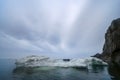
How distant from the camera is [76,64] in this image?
61.1m

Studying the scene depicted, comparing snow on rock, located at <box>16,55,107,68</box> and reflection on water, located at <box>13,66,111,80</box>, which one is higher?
snow on rock, located at <box>16,55,107,68</box>

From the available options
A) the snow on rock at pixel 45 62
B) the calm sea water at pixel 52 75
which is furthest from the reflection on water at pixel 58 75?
the snow on rock at pixel 45 62

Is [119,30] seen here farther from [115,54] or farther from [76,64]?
[76,64]

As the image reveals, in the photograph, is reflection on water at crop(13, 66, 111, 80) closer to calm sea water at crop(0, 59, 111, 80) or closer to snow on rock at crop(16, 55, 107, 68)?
calm sea water at crop(0, 59, 111, 80)

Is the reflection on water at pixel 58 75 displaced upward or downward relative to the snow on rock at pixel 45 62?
downward

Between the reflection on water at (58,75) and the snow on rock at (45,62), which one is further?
the snow on rock at (45,62)

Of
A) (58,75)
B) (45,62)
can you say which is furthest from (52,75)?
(45,62)

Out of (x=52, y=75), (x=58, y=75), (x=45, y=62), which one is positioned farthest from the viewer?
(x=45, y=62)

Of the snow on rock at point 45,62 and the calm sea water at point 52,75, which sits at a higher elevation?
the snow on rock at point 45,62

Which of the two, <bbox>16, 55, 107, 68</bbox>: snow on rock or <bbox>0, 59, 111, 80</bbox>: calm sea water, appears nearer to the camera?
<bbox>0, 59, 111, 80</bbox>: calm sea water

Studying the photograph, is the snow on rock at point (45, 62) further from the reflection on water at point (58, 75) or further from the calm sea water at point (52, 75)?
the reflection on water at point (58, 75)

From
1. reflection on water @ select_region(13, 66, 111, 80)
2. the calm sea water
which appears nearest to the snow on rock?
the calm sea water

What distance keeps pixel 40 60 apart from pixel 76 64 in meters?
12.4

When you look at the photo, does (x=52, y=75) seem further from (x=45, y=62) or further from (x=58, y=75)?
(x=45, y=62)
